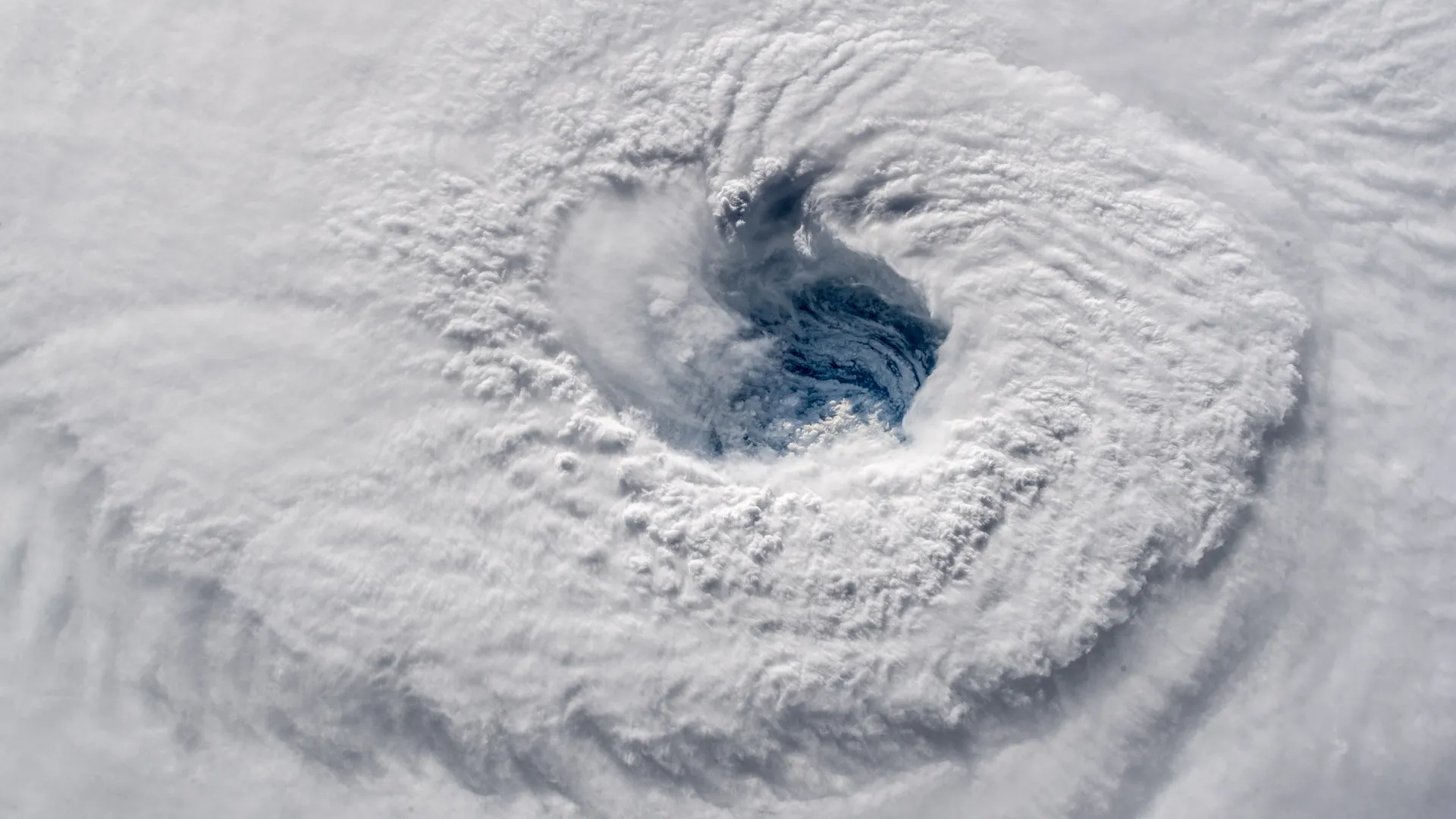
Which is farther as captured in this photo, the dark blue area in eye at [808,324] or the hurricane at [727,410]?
the dark blue area in eye at [808,324]

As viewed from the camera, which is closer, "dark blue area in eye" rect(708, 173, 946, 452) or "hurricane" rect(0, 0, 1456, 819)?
"hurricane" rect(0, 0, 1456, 819)

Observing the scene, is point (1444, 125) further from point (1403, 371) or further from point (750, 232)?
point (750, 232)

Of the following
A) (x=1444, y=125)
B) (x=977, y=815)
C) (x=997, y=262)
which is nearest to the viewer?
(x=977, y=815)

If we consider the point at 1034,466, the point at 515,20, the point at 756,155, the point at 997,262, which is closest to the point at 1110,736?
the point at 1034,466
